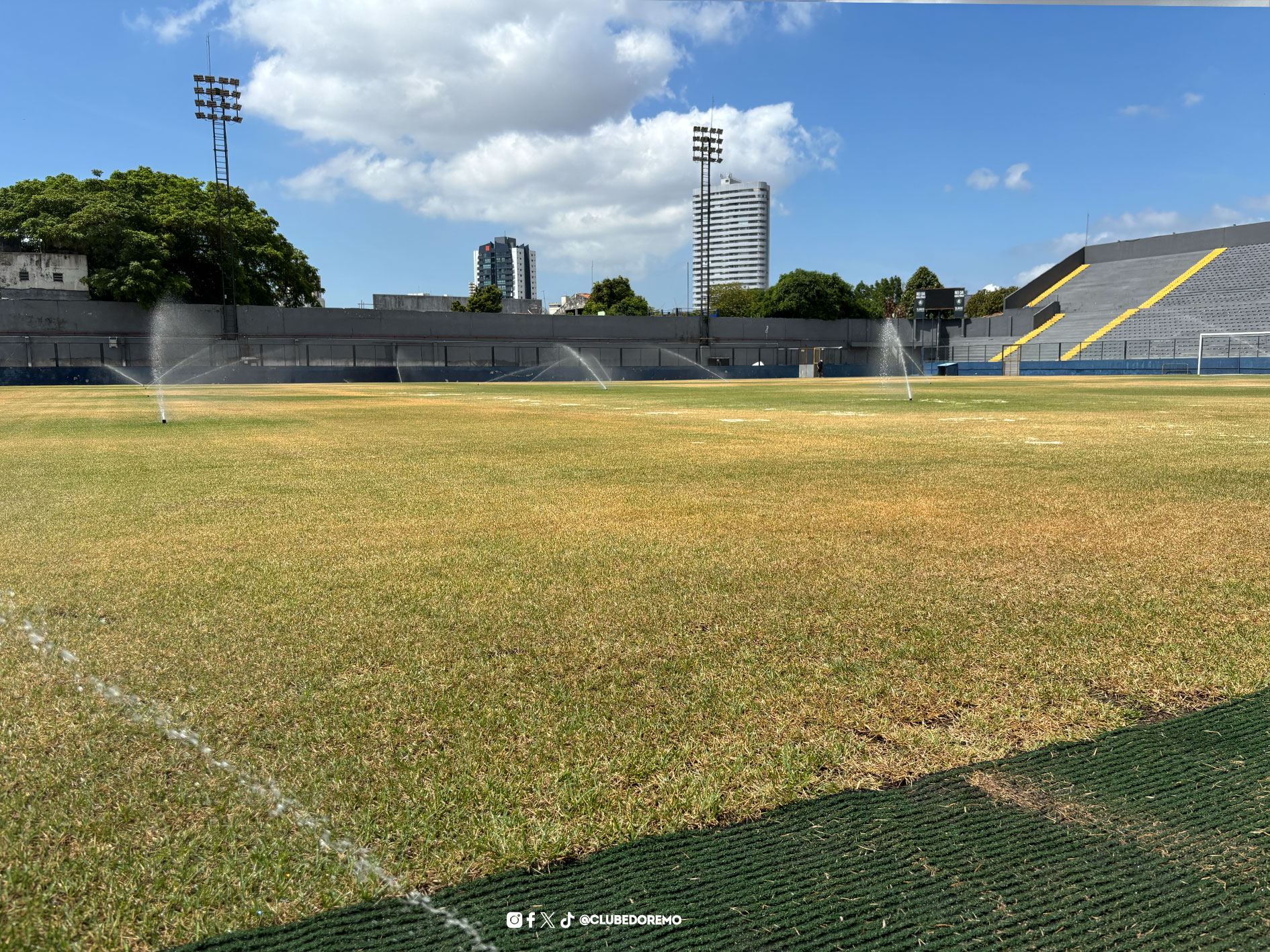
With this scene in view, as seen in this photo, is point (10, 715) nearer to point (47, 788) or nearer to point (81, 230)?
point (47, 788)

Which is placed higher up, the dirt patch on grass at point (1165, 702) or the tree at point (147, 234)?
the tree at point (147, 234)

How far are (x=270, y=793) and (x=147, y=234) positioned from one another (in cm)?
6015

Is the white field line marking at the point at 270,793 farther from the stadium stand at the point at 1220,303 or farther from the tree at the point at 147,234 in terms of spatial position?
the stadium stand at the point at 1220,303

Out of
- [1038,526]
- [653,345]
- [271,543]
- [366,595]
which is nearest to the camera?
[366,595]

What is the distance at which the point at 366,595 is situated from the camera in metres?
4.01

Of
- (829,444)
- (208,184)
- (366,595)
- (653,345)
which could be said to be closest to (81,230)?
(208,184)

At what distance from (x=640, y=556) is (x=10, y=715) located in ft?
9.47

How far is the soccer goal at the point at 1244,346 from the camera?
51219 millimetres

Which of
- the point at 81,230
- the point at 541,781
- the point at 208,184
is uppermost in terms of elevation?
the point at 208,184

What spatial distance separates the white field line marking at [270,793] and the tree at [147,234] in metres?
56.8

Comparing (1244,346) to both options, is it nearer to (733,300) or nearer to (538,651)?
(538,651)

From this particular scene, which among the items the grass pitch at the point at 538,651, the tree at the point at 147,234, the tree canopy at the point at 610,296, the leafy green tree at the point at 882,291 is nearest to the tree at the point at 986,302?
the leafy green tree at the point at 882,291

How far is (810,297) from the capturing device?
79562 millimetres

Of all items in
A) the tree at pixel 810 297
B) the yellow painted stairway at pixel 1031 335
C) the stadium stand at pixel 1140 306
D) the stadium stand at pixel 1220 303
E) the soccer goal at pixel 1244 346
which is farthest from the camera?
the tree at pixel 810 297
